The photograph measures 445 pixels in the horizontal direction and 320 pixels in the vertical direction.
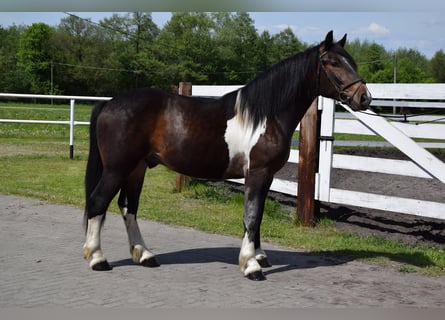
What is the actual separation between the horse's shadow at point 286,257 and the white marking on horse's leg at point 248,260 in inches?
12.2

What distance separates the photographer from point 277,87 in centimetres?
497

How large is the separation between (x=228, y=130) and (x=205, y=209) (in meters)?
3.35

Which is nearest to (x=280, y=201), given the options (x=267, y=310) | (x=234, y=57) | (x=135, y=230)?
(x=135, y=230)

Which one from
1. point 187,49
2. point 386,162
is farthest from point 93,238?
point 187,49

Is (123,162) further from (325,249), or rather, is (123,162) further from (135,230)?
(325,249)

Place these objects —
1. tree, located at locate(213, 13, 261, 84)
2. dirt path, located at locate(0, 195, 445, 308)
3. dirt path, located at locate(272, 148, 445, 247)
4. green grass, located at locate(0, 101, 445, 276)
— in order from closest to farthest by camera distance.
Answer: dirt path, located at locate(0, 195, 445, 308) < green grass, located at locate(0, 101, 445, 276) < dirt path, located at locate(272, 148, 445, 247) < tree, located at locate(213, 13, 261, 84)

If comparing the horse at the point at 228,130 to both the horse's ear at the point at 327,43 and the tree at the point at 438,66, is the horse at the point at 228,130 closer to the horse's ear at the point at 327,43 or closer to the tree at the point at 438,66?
the horse's ear at the point at 327,43

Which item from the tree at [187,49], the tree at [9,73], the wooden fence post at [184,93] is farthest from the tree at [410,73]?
the wooden fence post at [184,93]

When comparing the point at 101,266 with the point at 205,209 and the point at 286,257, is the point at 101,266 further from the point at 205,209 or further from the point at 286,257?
the point at 205,209

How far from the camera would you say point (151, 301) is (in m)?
3.99

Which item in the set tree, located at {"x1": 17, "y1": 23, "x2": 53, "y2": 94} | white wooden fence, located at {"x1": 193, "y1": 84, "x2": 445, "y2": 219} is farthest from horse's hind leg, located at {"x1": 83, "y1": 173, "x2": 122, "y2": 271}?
tree, located at {"x1": 17, "y1": 23, "x2": 53, "y2": 94}

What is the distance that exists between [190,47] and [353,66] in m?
48.9

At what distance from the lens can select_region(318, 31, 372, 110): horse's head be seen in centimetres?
479

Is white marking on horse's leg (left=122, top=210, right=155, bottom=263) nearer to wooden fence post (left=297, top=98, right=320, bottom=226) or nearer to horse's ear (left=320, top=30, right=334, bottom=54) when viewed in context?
horse's ear (left=320, top=30, right=334, bottom=54)
